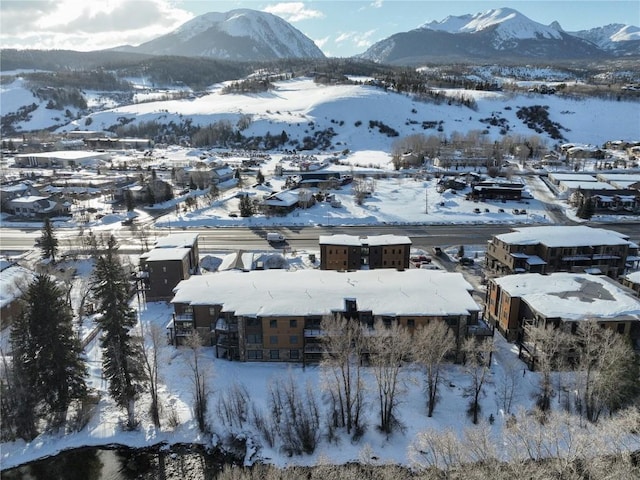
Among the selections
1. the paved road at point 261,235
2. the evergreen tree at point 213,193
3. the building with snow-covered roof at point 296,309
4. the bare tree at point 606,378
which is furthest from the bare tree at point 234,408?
the evergreen tree at point 213,193

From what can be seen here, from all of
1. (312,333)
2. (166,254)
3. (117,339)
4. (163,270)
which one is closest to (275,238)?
(166,254)

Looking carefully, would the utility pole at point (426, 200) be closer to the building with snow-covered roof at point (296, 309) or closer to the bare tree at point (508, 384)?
the building with snow-covered roof at point (296, 309)

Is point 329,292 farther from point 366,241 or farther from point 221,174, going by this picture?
point 221,174

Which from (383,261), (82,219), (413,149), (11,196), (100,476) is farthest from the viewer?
(413,149)

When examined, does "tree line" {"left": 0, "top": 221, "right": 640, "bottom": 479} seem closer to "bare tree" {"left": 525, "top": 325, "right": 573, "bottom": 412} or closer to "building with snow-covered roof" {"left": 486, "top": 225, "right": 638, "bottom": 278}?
"bare tree" {"left": 525, "top": 325, "right": 573, "bottom": 412}

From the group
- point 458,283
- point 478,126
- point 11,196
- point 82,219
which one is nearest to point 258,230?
point 82,219

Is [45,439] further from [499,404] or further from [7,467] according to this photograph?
[499,404]
